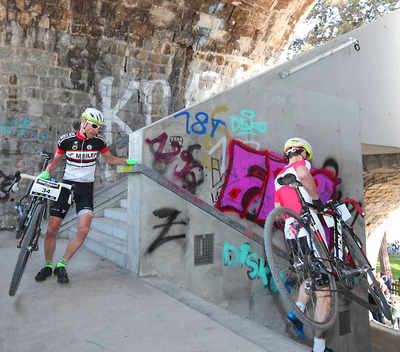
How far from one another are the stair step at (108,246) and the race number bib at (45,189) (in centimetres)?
130

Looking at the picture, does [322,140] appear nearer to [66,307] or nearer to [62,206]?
[62,206]

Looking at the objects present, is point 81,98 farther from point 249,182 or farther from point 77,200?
point 77,200

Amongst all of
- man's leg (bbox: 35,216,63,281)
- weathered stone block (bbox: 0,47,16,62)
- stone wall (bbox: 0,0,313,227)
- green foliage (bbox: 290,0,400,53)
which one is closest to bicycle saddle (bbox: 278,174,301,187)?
man's leg (bbox: 35,216,63,281)

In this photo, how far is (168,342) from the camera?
2576mm

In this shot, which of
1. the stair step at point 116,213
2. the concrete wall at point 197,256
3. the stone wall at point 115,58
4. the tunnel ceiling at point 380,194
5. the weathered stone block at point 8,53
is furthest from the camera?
the tunnel ceiling at point 380,194

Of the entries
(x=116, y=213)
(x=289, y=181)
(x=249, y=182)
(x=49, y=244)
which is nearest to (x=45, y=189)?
(x=49, y=244)

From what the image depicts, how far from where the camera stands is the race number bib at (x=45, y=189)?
374 cm

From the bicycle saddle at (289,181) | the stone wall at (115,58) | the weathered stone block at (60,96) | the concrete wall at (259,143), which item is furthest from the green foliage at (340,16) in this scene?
the bicycle saddle at (289,181)

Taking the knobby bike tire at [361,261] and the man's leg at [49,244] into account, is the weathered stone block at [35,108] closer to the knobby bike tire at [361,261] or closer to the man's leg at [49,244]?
the man's leg at [49,244]

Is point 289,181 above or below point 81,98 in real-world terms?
below

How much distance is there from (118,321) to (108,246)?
2.26 metres

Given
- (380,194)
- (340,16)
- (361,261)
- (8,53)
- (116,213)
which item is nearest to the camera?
(361,261)

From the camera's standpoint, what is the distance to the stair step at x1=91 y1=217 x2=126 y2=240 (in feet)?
17.9

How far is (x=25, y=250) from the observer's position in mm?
3564
